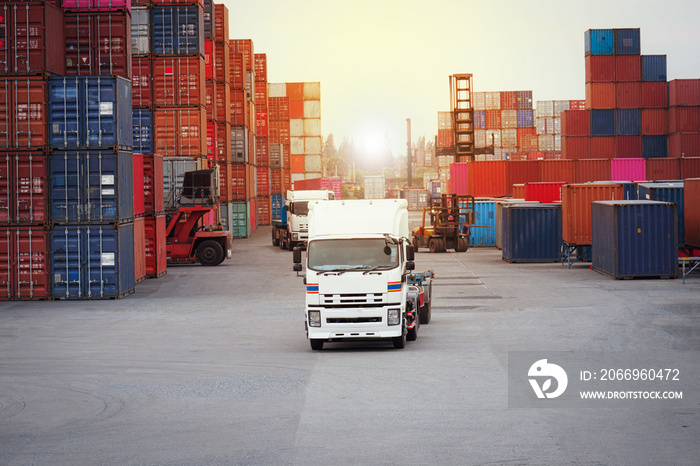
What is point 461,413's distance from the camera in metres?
12.5

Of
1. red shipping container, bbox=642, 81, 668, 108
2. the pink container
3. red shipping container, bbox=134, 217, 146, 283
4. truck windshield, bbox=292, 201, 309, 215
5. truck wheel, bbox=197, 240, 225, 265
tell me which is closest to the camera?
red shipping container, bbox=134, 217, 146, 283

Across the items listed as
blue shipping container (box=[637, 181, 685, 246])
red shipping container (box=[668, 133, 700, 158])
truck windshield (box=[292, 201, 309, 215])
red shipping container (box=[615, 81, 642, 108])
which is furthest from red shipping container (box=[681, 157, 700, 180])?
truck windshield (box=[292, 201, 309, 215])

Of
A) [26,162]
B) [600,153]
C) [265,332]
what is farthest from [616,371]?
[600,153]

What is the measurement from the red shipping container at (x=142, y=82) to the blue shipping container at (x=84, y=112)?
16.3 m

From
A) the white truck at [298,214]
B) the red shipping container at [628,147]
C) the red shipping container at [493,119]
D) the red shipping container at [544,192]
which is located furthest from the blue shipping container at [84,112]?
the red shipping container at [493,119]

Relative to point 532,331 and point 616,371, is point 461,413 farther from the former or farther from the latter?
point 532,331

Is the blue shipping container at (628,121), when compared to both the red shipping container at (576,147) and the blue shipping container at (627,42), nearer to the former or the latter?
the red shipping container at (576,147)

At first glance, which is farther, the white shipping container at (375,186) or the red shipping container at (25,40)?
the white shipping container at (375,186)

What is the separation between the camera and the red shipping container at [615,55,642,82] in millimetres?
62656

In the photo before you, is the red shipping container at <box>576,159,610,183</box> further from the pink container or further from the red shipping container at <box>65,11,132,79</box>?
the red shipping container at <box>65,11,132,79</box>

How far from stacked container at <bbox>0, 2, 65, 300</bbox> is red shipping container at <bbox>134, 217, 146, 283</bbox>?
4.07 m

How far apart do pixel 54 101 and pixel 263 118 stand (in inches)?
2473

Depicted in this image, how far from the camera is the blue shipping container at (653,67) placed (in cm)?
6300

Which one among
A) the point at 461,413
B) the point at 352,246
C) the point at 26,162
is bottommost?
the point at 461,413
